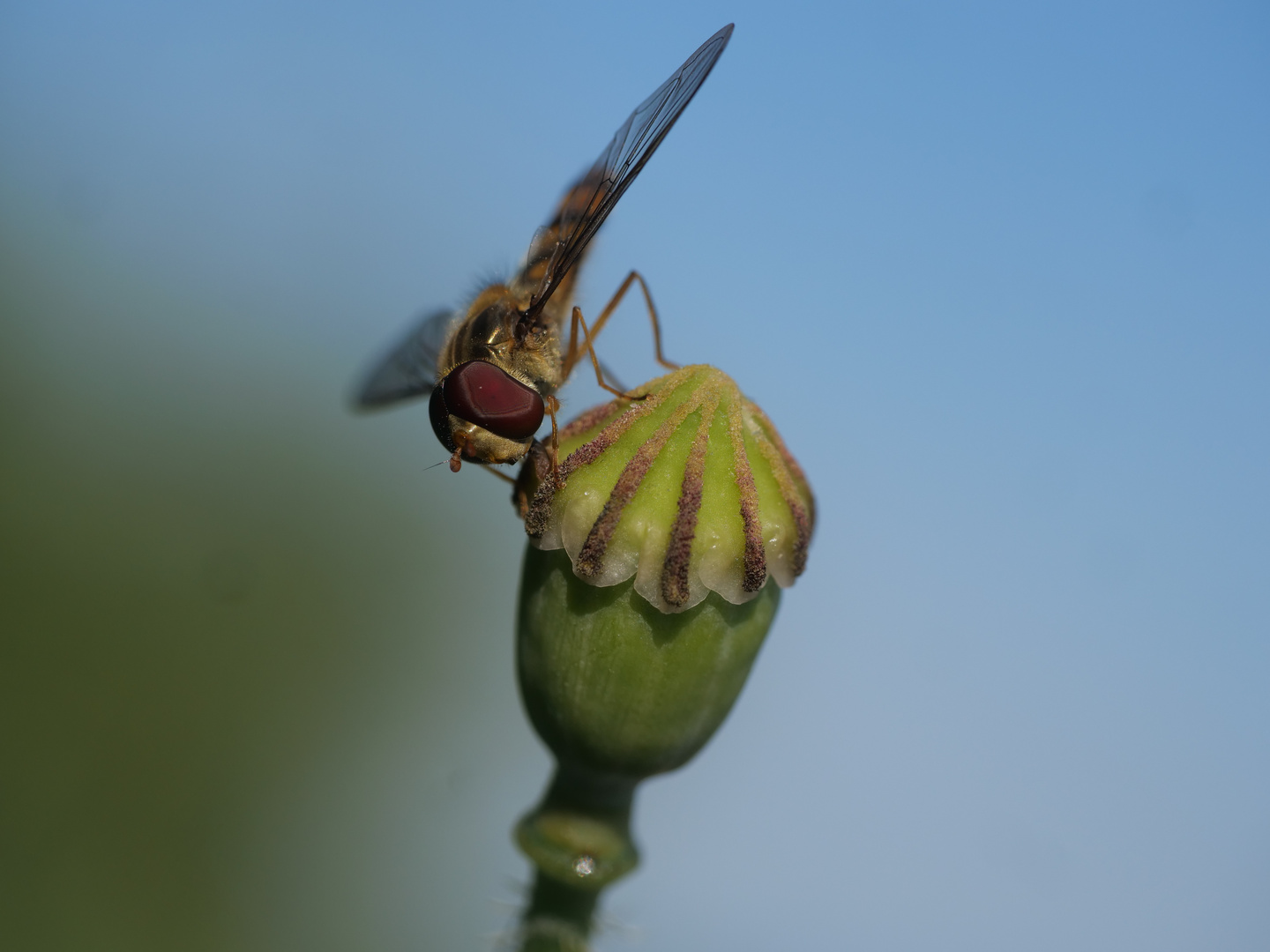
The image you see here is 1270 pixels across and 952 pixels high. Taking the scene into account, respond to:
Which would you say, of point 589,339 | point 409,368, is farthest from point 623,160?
point 409,368

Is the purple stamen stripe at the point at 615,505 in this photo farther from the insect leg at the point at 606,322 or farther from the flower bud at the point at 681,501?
the insect leg at the point at 606,322

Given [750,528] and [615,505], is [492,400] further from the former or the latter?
[750,528]

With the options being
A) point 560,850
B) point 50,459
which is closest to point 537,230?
point 560,850

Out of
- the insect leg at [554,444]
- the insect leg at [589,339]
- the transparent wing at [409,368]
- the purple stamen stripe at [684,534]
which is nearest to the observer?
the purple stamen stripe at [684,534]

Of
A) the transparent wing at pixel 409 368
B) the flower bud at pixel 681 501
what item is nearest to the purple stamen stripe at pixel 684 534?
the flower bud at pixel 681 501

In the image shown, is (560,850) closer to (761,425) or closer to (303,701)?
(761,425)

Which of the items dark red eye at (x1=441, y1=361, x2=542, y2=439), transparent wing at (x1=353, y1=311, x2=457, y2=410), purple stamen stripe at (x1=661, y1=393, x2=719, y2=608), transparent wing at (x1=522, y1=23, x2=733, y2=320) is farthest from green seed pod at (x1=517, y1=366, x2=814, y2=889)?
transparent wing at (x1=353, y1=311, x2=457, y2=410)
